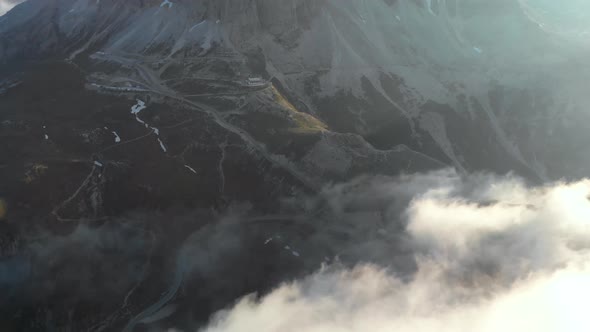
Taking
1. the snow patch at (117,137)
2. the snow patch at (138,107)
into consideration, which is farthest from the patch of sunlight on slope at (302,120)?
the snow patch at (117,137)

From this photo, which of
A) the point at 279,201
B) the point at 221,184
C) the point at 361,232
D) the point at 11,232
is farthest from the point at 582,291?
the point at 11,232

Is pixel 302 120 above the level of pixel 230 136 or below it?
below

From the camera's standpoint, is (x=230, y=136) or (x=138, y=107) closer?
(x=230, y=136)

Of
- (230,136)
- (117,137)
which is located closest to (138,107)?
(117,137)

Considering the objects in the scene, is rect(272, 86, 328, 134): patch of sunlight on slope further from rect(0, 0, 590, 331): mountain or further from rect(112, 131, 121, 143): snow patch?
rect(112, 131, 121, 143): snow patch

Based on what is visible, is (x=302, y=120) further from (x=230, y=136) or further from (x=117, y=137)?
(x=117, y=137)

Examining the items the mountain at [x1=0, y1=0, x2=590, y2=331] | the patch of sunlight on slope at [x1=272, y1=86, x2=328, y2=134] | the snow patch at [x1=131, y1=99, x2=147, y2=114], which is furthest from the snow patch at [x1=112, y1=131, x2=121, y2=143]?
the patch of sunlight on slope at [x1=272, y1=86, x2=328, y2=134]

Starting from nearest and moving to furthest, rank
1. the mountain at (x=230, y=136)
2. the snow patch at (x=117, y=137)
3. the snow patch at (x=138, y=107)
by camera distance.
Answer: the mountain at (x=230, y=136), the snow patch at (x=117, y=137), the snow patch at (x=138, y=107)

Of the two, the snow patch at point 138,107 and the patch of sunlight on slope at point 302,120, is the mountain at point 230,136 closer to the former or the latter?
the snow patch at point 138,107
